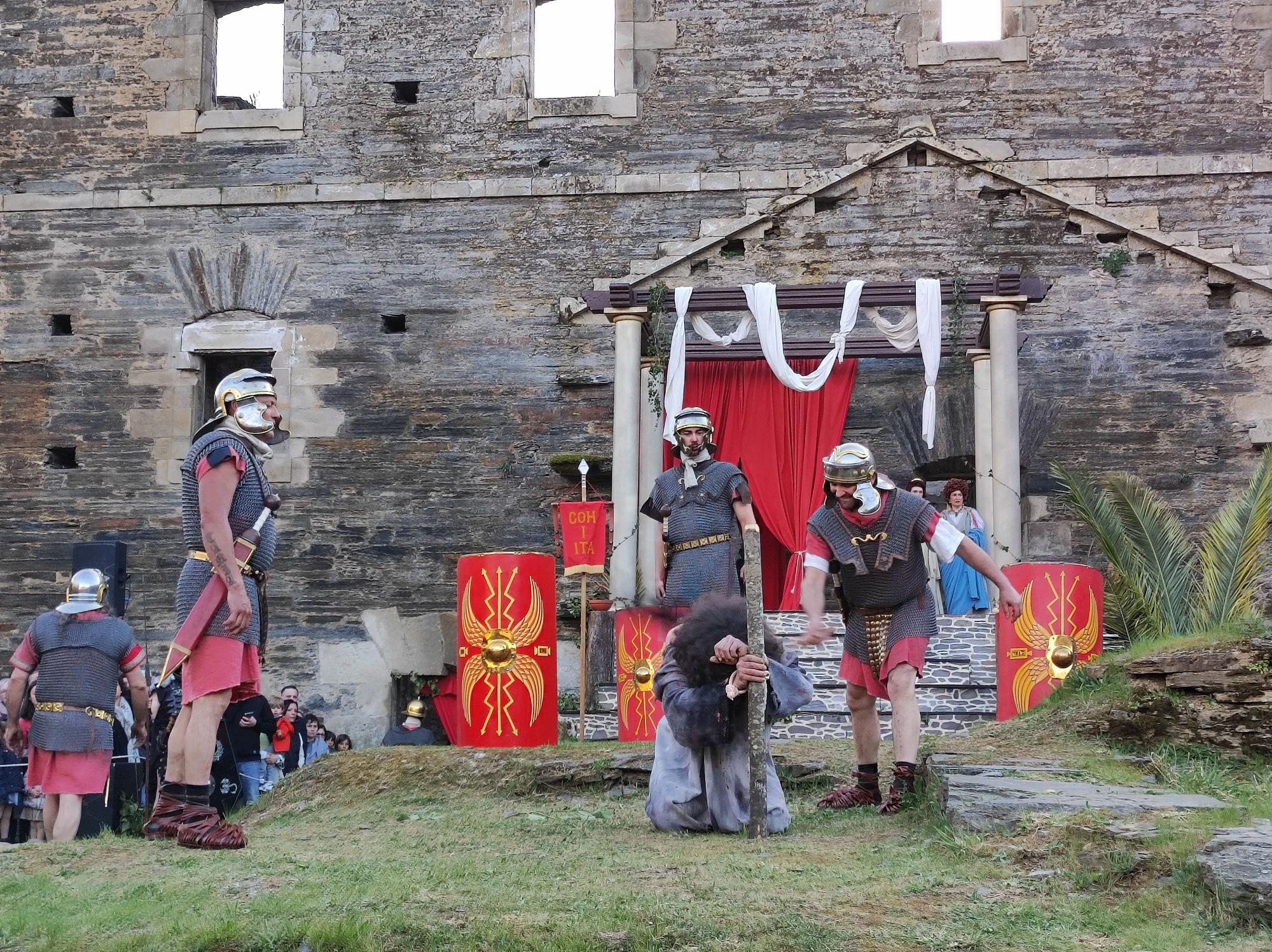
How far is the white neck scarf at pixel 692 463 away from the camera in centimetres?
800

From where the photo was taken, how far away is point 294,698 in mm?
13773

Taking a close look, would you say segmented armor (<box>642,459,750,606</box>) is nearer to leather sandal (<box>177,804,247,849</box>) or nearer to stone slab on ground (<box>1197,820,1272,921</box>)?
leather sandal (<box>177,804,247,849</box>)

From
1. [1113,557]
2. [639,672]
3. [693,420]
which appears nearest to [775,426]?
[1113,557]

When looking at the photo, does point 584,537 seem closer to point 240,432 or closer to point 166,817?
point 240,432

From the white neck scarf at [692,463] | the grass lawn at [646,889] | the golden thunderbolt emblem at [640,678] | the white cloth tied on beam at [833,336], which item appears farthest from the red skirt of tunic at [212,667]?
the white cloth tied on beam at [833,336]

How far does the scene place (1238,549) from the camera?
456 inches

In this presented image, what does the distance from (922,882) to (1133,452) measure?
10.2 m

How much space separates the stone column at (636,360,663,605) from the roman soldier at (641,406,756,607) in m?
3.74

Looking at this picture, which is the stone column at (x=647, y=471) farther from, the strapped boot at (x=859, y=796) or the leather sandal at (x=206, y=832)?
the leather sandal at (x=206, y=832)

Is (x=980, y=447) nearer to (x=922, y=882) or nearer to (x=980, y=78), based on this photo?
(x=980, y=78)

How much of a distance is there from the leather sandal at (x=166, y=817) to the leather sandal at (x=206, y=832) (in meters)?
0.04

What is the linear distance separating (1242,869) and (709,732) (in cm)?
251

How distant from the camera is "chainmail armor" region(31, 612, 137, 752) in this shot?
7.75 metres

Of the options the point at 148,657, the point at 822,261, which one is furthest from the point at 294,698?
the point at 822,261
